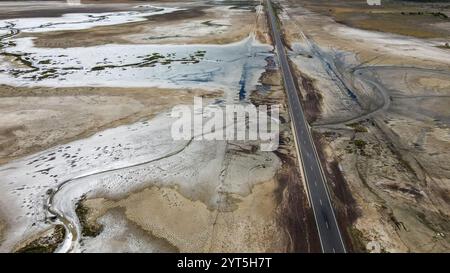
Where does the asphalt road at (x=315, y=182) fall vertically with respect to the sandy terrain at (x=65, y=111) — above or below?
below

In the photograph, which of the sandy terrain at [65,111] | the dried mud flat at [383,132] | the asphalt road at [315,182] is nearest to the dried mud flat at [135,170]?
the sandy terrain at [65,111]

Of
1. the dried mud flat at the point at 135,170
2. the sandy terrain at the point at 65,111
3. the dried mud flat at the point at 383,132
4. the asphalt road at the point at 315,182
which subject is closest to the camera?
the asphalt road at the point at 315,182

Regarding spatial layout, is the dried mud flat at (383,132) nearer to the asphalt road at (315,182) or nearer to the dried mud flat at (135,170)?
the asphalt road at (315,182)

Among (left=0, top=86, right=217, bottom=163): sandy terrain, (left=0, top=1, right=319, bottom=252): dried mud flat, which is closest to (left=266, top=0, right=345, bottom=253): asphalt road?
(left=0, top=1, right=319, bottom=252): dried mud flat

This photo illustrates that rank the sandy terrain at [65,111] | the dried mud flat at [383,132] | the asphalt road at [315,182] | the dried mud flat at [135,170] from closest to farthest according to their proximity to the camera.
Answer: the asphalt road at [315,182]
the dried mud flat at [135,170]
the dried mud flat at [383,132]
the sandy terrain at [65,111]

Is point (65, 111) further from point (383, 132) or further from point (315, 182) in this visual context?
point (383, 132)

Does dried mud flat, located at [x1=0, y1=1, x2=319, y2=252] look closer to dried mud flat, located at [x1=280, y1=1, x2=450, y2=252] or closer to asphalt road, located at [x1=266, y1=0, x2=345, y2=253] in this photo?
asphalt road, located at [x1=266, y1=0, x2=345, y2=253]

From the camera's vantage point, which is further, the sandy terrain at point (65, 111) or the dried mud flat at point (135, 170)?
the sandy terrain at point (65, 111)
